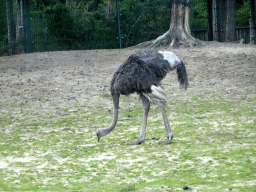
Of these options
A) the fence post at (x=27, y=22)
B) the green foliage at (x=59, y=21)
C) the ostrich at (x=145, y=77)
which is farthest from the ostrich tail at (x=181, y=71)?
the green foliage at (x=59, y=21)

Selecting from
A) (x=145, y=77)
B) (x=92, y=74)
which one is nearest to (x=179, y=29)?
(x=92, y=74)

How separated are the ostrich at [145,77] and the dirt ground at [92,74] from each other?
12.2ft

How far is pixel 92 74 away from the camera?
41.5 feet

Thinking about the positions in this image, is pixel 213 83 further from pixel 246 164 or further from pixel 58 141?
pixel 246 164

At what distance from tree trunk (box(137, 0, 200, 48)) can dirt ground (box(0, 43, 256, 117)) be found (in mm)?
692

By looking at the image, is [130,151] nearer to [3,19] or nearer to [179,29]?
[179,29]

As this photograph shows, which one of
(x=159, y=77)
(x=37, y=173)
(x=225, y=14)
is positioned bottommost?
(x=37, y=173)

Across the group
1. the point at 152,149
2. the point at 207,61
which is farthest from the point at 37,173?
the point at 207,61

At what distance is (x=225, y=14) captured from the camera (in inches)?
677

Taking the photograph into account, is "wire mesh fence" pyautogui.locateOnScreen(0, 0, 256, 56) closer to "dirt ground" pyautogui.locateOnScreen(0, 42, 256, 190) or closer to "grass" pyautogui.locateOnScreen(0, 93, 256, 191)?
"dirt ground" pyautogui.locateOnScreen(0, 42, 256, 190)

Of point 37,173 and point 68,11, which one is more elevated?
point 68,11

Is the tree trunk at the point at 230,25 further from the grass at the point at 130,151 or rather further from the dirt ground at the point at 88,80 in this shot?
the grass at the point at 130,151

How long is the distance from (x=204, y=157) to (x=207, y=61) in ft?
A: 26.2

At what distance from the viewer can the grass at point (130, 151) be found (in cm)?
480
